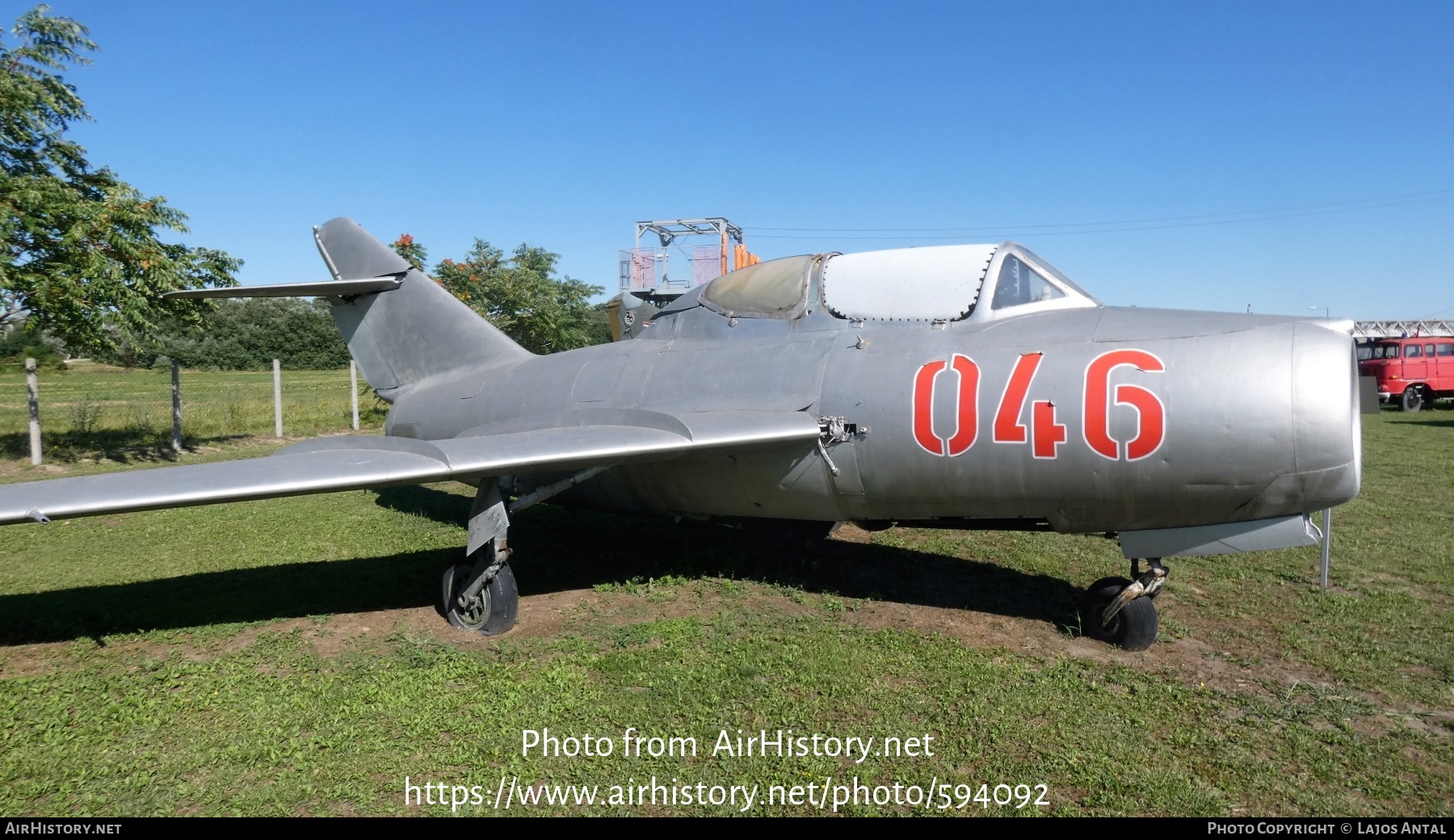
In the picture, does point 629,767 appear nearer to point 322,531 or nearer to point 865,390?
point 865,390

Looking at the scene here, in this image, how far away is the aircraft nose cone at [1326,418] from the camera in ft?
14.0

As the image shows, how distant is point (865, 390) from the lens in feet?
17.9

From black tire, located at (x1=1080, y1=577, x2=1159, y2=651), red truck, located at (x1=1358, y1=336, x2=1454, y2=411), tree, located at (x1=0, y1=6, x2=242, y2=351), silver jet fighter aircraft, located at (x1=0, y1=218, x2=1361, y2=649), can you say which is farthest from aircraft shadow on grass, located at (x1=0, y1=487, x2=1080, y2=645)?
red truck, located at (x1=1358, y1=336, x2=1454, y2=411)

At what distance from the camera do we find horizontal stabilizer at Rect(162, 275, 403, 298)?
756 cm

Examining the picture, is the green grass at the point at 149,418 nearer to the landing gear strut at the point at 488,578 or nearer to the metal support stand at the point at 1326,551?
the landing gear strut at the point at 488,578

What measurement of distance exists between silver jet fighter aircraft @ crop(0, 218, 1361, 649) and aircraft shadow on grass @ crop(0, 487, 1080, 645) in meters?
0.87

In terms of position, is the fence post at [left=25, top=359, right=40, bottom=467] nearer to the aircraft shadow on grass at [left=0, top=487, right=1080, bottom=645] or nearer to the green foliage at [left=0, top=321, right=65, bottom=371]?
the aircraft shadow on grass at [left=0, top=487, right=1080, bottom=645]

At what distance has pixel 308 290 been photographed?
794cm

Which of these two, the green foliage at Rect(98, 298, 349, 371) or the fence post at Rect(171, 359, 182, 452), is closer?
the fence post at Rect(171, 359, 182, 452)

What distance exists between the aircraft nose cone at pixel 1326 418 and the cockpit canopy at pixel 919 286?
1442mm

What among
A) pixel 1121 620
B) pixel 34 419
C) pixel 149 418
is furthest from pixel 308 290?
pixel 149 418

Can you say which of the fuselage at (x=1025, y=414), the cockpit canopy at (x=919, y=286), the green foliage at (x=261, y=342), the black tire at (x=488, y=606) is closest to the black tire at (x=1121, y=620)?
the fuselage at (x=1025, y=414)

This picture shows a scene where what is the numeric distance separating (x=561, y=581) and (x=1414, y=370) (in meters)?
31.5

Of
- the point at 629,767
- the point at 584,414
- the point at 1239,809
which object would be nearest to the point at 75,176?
the point at 584,414
